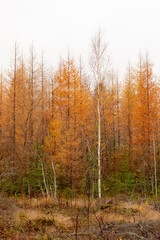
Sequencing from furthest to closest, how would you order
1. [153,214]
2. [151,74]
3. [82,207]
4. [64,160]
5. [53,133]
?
[151,74], [53,133], [64,160], [82,207], [153,214]

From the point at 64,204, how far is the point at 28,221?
2542 millimetres

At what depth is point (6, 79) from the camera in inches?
632

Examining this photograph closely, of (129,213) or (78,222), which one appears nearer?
(78,222)

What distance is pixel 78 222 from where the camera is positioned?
5.92 m

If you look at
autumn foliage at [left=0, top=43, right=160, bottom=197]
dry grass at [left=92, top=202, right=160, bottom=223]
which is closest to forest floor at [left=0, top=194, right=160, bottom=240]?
dry grass at [left=92, top=202, right=160, bottom=223]

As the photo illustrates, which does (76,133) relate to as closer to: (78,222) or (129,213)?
(129,213)

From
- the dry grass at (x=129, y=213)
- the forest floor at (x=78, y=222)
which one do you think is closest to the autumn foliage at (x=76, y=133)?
the forest floor at (x=78, y=222)

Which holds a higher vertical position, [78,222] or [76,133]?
[76,133]

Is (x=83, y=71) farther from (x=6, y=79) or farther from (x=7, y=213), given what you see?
(x=7, y=213)

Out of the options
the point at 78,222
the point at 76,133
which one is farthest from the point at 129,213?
the point at 76,133

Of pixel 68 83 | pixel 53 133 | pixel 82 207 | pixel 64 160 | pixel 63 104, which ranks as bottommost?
pixel 82 207

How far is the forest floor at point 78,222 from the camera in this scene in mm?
4305

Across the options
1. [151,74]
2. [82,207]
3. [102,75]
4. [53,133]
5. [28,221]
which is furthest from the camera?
[151,74]

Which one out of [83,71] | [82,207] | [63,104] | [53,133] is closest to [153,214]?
[82,207]
